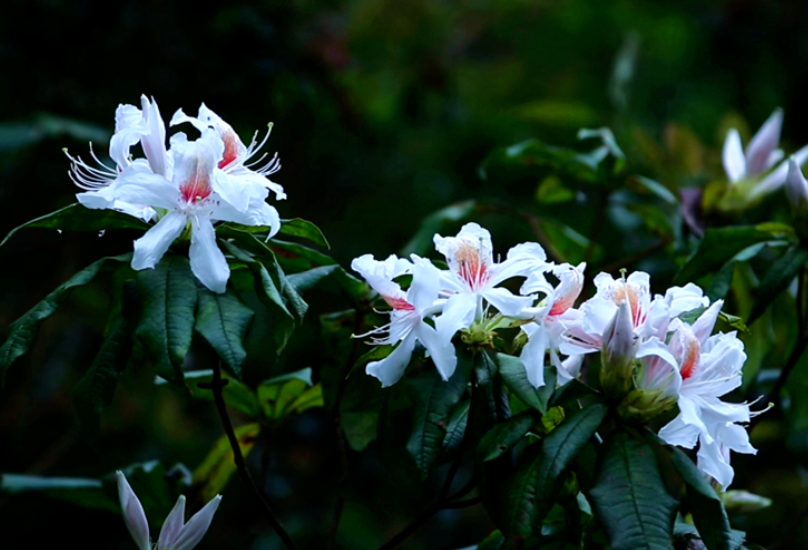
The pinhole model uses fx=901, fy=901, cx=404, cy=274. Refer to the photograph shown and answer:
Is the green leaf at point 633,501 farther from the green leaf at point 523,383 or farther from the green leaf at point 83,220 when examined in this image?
the green leaf at point 83,220

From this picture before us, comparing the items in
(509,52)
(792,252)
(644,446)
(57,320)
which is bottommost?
(644,446)

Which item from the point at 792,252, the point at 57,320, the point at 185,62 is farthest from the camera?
the point at 57,320

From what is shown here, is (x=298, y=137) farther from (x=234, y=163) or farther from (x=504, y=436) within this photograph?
(x=504, y=436)

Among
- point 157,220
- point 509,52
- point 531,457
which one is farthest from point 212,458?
point 509,52

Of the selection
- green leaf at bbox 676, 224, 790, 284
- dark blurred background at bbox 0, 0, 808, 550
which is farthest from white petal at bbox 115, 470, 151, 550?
green leaf at bbox 676, 224, 790, 284

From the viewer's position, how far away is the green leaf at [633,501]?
32.9 inches

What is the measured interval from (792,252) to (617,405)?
54cm

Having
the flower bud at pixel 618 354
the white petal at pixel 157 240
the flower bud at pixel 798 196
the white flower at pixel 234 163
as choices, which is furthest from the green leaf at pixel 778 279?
the white petal at pixel 157 240

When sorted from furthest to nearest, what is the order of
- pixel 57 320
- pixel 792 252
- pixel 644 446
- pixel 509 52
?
pixel 509 52
pixel 57 320
pixel 792 252
pixel 644 446

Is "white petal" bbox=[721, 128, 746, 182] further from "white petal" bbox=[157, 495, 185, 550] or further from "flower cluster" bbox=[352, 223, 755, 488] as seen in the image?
"white petal" bbox=[157, 495, 185, 550]

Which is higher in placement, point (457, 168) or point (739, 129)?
point (457, 168)

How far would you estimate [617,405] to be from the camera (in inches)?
38.0

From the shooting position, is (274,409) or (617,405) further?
(274,409)

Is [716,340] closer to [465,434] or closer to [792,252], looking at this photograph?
[465,434]
